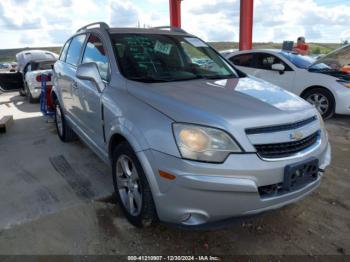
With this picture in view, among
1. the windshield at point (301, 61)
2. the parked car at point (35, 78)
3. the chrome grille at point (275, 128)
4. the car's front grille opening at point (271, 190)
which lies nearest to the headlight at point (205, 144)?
the chrome grille at point (275, 128)

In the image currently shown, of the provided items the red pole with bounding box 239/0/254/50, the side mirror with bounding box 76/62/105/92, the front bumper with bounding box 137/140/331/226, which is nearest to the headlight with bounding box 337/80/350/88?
the red pole with bounding box 239/0/254/50

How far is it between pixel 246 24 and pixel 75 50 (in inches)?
300

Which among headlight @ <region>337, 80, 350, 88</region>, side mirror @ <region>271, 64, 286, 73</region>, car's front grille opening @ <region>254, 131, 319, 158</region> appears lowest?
headlight @ <region>337, 80, 350, 88</region>

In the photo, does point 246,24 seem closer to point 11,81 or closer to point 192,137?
point 11,81

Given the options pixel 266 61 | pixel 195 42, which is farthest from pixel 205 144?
pixel 266 61

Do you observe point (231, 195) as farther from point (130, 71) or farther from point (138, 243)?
point (130, 71)

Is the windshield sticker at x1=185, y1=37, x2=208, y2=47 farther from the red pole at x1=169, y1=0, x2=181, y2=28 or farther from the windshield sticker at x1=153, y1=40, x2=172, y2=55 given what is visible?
the red pole at x1=169, y1=0, x2=181, y2=28

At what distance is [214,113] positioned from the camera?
7.80ft

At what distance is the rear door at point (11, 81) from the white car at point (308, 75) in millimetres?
6840

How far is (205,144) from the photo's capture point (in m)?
2.26

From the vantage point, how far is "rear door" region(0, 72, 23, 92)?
10062 mm

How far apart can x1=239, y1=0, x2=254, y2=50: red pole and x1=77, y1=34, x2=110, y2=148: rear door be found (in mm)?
7889

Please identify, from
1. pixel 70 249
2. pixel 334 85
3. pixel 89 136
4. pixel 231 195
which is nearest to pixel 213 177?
pixel 231 195

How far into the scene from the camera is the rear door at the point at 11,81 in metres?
10.1
